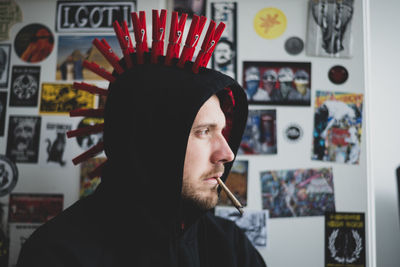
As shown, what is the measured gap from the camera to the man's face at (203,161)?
746 millimetres

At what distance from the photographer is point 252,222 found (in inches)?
35.2

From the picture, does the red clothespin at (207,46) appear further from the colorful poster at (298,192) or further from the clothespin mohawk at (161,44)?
the colorful poster at (298,192)

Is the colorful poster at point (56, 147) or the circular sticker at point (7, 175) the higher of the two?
the colorful poster at point (56, 147)

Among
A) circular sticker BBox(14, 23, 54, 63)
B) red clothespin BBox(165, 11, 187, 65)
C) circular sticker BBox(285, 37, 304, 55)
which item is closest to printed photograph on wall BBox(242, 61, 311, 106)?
circular sticker BBox(285, 37, 304, 55)

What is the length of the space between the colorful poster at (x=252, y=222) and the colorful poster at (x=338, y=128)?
24 cm

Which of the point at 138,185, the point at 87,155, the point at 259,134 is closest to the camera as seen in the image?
the point at 138,185

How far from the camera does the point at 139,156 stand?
2.29 feet

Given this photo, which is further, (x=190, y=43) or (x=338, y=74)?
(x=338, y=74)

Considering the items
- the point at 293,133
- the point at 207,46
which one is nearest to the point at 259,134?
the point at 293,133

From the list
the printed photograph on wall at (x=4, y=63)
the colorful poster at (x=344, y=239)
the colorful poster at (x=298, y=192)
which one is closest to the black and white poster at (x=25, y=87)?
the printed photograph on wall at (x=4, y=63)

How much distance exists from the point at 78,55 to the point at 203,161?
21.6 inches

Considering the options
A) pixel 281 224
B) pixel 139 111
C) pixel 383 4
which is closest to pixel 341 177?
pixel 281 224

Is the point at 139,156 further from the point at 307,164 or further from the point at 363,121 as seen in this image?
the point at 363,121

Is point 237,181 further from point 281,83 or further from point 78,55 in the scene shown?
point 78,55
